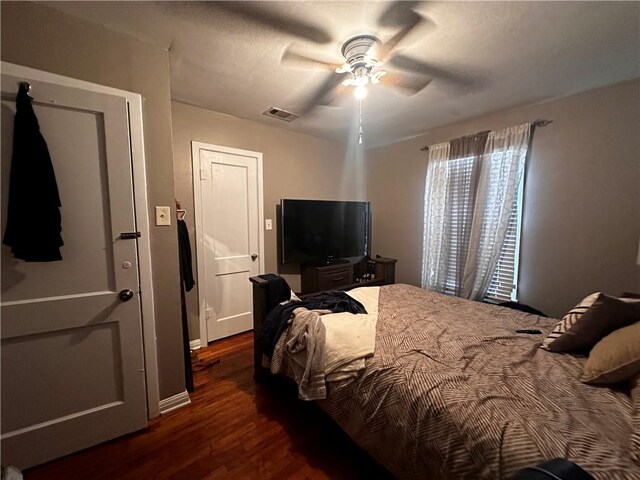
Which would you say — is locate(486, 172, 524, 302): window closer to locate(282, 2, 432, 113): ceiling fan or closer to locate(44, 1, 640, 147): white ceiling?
locate(44, 1, 640, 147): white ceiling

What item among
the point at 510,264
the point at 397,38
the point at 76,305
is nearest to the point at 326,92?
the point at 397,38

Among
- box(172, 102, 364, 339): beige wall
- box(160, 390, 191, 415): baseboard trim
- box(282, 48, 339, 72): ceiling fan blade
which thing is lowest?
box(160, 390, 191, 415): baseboard trim

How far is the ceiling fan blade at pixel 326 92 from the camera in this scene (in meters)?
1.96

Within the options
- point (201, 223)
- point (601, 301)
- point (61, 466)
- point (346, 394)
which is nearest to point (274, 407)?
point (346, 394)

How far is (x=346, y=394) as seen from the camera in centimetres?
131

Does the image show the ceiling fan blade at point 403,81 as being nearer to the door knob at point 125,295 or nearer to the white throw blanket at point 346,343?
the white throw blanket at point 346,343

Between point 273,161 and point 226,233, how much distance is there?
3.50 feet

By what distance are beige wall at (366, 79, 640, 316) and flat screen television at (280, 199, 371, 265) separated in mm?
1776

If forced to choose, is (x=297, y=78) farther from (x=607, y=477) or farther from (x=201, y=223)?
(x=607, y=477)

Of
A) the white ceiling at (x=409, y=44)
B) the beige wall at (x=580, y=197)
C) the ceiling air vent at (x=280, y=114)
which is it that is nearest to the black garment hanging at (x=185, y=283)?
the white ceiling at (x=409, y=44)

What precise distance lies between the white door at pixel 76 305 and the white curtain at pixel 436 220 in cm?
302

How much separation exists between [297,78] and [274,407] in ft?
8.11

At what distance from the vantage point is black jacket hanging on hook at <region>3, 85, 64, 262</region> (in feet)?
4.02

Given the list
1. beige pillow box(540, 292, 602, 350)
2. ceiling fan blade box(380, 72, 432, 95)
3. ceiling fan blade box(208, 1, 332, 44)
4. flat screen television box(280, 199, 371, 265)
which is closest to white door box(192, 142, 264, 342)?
flat screen television box(280, 199, 371, 265)
